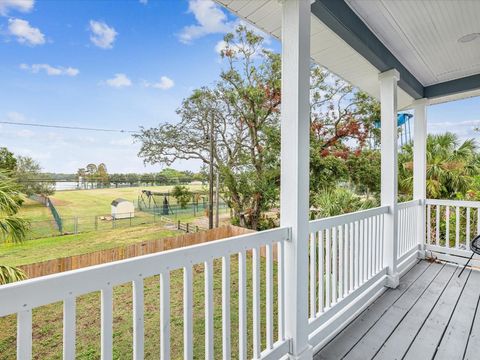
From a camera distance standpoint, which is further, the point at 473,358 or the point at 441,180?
the point at 441,180

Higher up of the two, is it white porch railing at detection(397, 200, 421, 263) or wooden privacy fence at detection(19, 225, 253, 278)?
wooden privacy fence at detection(19, 225, 253, 278)

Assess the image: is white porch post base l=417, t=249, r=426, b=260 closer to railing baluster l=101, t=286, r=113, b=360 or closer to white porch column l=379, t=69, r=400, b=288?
white porch column l=379, t=69, r=400, b=288

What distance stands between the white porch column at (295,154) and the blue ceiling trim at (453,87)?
3299mm

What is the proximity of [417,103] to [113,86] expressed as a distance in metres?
4.25

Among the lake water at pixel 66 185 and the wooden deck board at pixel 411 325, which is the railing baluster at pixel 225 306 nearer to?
the lake water at pixel 66 185

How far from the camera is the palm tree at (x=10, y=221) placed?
3.98 ft

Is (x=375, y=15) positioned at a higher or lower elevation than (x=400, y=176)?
higher

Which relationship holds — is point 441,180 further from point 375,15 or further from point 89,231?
point 89,231

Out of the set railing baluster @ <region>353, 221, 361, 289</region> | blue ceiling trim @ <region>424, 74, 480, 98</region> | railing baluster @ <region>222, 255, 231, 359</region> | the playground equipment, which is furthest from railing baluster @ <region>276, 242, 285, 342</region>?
blue ceiling trim @ <region>424, 74, 480, 98</region>

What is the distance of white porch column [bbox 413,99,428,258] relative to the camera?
4086 millimetres

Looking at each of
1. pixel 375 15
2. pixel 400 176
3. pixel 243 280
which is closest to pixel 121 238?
pixel 243 280

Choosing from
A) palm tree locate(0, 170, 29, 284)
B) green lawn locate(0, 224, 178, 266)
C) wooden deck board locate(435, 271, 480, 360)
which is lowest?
wooden deck board locate(435, 271, 480, 360)

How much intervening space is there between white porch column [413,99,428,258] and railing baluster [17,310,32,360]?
15.5 ft

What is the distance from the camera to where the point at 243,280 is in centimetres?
153
